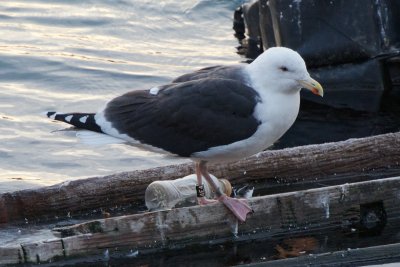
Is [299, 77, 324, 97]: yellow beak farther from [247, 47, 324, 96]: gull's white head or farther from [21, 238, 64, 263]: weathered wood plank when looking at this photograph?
[21, 238, 64, 263]: weathered wood plank

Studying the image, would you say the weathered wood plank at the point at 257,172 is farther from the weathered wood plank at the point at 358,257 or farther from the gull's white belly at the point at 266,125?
the weathered wood plank at the point at 358,257

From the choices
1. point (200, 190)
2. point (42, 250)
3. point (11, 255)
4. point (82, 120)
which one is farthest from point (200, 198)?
point (11, 255)

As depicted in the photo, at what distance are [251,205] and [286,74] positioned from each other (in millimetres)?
777

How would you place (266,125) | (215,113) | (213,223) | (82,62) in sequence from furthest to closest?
(82,62) < (215,113) < (266,125) < (213,223)

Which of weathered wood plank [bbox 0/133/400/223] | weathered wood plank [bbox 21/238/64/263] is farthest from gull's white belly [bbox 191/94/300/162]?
weathered wood plank [bbox 21/238/64/263]

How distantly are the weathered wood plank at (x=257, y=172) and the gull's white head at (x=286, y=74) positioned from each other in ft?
2.61

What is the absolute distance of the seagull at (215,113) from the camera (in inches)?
218

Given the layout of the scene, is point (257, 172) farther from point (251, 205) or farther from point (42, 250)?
point (42, 250)

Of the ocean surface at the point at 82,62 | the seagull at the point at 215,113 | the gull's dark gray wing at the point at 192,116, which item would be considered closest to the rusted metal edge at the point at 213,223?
the seagull at the point at 215,113

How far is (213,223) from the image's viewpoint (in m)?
5.34

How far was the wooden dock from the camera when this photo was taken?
16.6ft

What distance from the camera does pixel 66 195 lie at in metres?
5.87

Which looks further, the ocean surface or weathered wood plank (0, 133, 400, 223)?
the ocean surface

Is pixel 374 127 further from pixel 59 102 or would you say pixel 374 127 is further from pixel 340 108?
pixel 59 102
